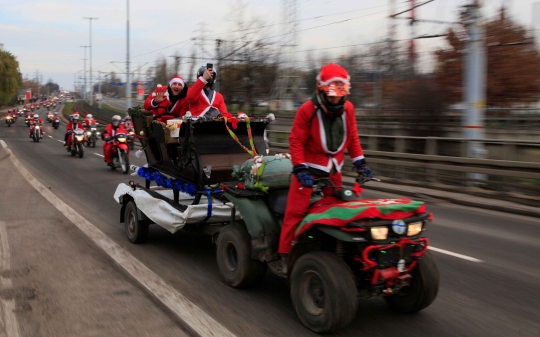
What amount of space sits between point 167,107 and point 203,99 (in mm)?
862

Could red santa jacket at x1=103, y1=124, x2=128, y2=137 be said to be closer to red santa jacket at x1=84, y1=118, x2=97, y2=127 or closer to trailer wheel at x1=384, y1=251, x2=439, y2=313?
red santa jacket at x1=84, y1=118, x2=97, y2=127

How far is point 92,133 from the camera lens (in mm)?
30250

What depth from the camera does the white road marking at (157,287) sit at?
4.59 meters

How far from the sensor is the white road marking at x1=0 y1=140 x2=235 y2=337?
4.59 meters

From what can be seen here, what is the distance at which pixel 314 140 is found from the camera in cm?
487

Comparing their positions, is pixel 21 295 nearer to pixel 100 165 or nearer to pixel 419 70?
pixel 100 165

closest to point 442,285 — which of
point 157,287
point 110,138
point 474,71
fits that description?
point 157,287

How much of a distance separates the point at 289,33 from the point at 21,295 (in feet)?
91.3

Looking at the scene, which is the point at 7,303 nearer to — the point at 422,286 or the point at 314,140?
the point at 314,140

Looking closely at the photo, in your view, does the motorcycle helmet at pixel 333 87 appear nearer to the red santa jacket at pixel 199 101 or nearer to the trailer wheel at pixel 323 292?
the trailer wheel at pixel 323 292

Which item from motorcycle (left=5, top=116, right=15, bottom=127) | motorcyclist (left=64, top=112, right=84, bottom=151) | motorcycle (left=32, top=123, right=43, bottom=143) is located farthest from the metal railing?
motorcycle (left=5, top=116, right=15, bottom=127)

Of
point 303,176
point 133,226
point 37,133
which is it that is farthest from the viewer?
point 37,133

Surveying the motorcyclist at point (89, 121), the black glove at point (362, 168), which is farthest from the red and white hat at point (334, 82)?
the motorcyclist at point (89, 121)

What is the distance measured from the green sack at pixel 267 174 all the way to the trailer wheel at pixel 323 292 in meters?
0.99
